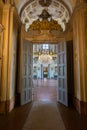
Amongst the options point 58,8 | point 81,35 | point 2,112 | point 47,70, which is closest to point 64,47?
point 81,35

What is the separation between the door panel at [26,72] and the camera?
5641 mm

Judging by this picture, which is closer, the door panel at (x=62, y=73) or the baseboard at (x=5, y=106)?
the baseboard at (x=5, y=106)

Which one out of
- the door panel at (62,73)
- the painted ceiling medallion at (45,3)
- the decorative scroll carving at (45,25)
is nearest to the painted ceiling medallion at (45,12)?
the painted ceiling medallion at (45,3)

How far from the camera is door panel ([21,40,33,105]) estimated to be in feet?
18.5

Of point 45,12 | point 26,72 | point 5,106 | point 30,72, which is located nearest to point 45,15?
Result: point 45,12

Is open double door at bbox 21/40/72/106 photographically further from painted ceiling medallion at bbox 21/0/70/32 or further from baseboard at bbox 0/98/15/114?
painted ceiling medallion at bbox 21/0/70/32

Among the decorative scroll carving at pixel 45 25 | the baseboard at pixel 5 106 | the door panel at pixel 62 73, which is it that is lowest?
the baseboard at pixel 5 106

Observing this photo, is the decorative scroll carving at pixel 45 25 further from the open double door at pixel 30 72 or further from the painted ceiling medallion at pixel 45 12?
the open double door at pixel 30 72

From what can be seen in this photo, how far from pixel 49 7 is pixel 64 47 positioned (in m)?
2.63

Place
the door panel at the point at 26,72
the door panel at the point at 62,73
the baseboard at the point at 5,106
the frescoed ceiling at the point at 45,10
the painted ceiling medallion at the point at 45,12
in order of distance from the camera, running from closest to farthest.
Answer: the baseboard at the point at 5,106 → the door panel at the point at 62,73 → the door panel at the point at 26,72 → the frescoed ceiling at the point at 45,10 → the painted ceiling medallion at the point at 45,12

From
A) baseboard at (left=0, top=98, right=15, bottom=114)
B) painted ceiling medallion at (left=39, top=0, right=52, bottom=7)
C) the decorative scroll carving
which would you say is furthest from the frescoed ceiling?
baseboard at (left=0, top=98, right=15, bottom=114)

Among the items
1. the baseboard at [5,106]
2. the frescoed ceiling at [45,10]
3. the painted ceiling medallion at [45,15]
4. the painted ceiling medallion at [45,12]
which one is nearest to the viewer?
the baseboard at [5,106]

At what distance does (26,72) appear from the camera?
5.88 metres

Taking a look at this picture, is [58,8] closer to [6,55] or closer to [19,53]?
[19,53]
